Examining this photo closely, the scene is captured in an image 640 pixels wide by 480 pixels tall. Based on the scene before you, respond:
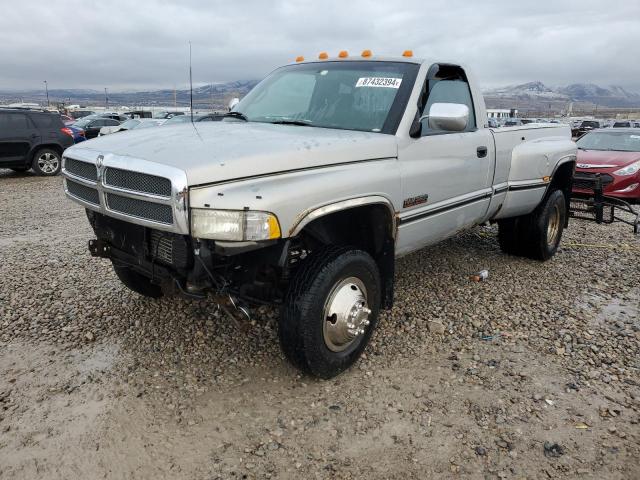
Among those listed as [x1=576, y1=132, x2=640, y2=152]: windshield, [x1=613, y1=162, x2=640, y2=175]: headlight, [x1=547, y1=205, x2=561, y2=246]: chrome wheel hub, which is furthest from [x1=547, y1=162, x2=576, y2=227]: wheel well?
[x1=576, y1=132, x2=640, y2=152]: windshield

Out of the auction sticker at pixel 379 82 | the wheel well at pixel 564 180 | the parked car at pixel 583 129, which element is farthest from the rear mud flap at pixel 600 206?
the parked car at pixel 583 129

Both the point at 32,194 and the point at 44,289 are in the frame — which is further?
the point at 32,194

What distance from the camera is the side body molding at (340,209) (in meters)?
2.76

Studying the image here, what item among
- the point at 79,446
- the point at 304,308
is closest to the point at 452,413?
the point at 304,308

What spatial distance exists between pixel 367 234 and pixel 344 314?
637 mm

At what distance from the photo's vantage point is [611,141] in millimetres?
10359

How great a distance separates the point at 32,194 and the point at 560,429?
10.3 meters

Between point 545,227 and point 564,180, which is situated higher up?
point 564,180

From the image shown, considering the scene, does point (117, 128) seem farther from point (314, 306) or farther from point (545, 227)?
point (314, 306)

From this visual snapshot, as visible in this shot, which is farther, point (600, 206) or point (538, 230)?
point (600, 206)

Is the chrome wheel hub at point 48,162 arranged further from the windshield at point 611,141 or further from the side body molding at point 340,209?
the windshield at point 611,141

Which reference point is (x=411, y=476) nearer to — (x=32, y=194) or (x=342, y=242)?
(x=342, y=242)

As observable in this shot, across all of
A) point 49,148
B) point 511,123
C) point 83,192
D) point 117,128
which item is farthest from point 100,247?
point 117,128

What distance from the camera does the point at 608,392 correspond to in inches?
128
